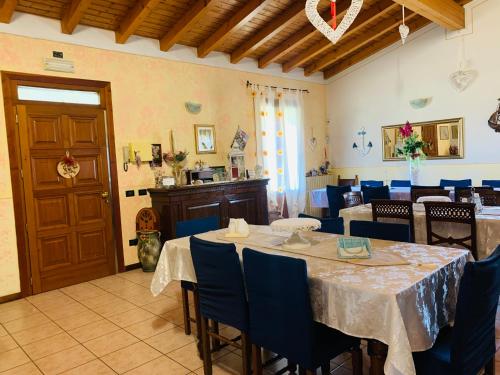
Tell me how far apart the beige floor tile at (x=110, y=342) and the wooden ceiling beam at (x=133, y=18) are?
351 cm

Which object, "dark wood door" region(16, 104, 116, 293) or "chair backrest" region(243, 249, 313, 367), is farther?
"dark wood door" region(16, 104, 116, 293)

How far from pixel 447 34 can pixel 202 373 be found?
21.9ft

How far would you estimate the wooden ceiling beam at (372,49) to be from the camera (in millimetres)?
6682

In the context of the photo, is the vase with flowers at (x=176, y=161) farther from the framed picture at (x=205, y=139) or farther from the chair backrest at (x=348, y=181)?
the chair backrest at (x=348, y=181)

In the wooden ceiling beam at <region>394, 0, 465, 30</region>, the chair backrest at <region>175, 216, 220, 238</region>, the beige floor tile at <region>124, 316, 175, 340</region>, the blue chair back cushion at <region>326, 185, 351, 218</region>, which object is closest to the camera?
the beige floor tile at <region>124, 316, 175, 340</region>

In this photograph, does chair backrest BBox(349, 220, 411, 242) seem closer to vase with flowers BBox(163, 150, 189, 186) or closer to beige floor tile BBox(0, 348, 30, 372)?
beige floor tile BBox(0, 348, 30, 372)

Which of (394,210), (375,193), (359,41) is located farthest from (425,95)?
(394,210)

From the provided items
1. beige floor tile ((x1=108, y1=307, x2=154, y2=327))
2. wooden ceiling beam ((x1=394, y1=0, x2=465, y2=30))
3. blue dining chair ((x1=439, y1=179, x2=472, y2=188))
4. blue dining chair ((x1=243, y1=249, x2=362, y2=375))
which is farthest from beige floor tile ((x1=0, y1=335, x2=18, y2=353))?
wooden ceiling beam ((x1=394, y1=0, x2=465, y2=30))

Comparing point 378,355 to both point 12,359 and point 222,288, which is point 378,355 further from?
point 12,359

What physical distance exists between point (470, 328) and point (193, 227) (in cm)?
237

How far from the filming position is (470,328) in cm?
167

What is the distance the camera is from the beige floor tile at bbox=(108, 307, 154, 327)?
3502 millimetres

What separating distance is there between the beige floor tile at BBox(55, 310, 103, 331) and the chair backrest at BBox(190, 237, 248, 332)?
1703 millimetres

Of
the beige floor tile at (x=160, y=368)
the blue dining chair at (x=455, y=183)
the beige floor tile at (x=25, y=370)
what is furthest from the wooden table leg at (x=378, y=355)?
the blue dining chair at (x=455, y=183)
